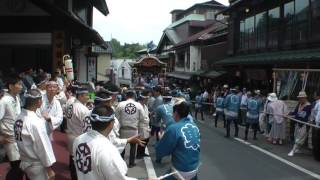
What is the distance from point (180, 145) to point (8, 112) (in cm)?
319

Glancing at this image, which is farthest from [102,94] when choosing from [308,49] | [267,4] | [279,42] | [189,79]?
[189,79]

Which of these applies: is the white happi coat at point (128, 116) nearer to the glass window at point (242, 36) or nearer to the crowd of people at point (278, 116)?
the crowd of people at point (278, 116)

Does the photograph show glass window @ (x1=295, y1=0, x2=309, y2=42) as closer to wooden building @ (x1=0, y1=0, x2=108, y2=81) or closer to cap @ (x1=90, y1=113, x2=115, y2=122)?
wooden building @ (x1=0, y1=0, x2=108, y2=81)

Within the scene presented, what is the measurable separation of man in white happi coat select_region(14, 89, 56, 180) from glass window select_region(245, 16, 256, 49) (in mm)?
24420

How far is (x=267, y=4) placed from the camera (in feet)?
87.5

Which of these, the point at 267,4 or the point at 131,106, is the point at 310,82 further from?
the point at 267,4

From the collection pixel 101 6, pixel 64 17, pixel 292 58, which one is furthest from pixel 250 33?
pixel 64 17

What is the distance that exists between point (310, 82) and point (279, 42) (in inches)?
347

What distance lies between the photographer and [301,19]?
72.7 ft

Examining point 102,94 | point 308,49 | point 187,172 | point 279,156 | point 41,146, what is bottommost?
point 279,156

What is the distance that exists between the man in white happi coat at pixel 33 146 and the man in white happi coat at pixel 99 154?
4.82 ft

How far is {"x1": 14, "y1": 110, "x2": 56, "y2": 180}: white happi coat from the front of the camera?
5898 millimetres

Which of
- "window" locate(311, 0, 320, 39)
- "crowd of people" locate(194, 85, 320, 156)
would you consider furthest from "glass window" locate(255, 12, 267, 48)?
"crowd of people" locate(194, 85, 320, 156)

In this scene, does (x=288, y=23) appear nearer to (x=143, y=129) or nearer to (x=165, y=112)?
(x=165, y=112)
